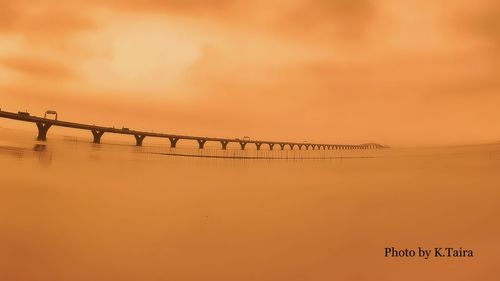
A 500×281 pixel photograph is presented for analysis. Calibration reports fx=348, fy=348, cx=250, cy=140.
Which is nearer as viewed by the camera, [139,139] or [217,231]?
[217,231]

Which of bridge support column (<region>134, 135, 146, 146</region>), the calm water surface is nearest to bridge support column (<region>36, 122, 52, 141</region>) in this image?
bridge support column (<region>134, 135, 146, 146</region>)

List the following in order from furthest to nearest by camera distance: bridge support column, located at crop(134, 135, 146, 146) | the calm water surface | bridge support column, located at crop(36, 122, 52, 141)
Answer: bridge support column, located at crop(134, 135, 146, 146), bridge support column, located at crop(36, 122, 52, 141), the calm water surface

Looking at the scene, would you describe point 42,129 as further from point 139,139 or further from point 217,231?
point 217,231

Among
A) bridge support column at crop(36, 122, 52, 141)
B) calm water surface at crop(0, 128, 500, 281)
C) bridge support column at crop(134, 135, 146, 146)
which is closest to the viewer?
calm water surface at crop(0, 128, 500, 281)

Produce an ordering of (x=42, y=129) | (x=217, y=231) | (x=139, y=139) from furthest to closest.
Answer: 1. (x=139, y=139)
2. (x=42, y=129)
3. (x=217, y=231)

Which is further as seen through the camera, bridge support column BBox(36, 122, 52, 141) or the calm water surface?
bridge support column BBox(36, 122, 52, 141)

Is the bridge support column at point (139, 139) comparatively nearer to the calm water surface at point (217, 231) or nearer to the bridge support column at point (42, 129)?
the bridge support column at point (42, 129)

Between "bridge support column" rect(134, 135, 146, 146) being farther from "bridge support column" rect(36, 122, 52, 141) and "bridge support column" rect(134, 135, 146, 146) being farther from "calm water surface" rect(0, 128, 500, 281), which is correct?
→ "calm water surface" rect(0, 128, 500, 281)

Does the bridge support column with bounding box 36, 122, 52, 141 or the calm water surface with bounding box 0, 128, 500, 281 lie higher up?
the bridge support column with bounding box 36, 122, 52, 141

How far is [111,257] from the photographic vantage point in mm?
4637

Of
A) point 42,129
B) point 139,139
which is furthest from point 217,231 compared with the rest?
point 139,139

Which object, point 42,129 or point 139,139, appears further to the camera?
point 139,139

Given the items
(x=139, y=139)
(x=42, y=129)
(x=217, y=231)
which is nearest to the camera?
A: (x=217, y=231)

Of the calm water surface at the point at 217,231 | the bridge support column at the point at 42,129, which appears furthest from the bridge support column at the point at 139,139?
the calm water surface at the point at 217,231
